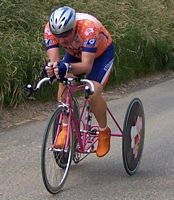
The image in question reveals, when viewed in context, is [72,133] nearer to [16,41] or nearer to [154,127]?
[154,127]

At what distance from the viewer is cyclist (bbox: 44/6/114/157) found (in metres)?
5.00

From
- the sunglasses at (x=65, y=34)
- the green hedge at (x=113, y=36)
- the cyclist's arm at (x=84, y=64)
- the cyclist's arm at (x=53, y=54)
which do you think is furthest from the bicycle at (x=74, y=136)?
the green hedge at (x=113, y=36)

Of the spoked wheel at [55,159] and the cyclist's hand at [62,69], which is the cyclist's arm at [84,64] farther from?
the spoked wheel at [55,159]

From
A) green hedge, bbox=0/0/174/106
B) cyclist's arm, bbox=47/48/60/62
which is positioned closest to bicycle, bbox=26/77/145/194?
cyclist's arm, bbox=47/48/60/62

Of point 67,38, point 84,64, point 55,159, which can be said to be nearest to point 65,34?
point 67,38

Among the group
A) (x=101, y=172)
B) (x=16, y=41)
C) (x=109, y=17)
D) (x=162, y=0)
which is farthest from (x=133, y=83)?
(x=101, y=172)

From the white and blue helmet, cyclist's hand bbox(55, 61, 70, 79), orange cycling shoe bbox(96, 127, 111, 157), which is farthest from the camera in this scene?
orange cycling shoe bbox(96, 127, 111, 157)

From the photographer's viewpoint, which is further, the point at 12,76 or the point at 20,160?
the point at 12,76

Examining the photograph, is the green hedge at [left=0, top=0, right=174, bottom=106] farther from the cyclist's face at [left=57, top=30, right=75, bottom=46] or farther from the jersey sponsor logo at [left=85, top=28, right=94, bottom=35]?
the jersey sponsor logo at [left=85, top=28, right=94, bottom=35]

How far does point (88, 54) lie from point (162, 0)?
1308 centimetres

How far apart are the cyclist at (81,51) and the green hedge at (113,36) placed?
3354 mm

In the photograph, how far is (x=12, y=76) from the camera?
884cm

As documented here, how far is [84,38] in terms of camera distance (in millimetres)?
5148

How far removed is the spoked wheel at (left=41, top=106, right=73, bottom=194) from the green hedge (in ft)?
11.4
